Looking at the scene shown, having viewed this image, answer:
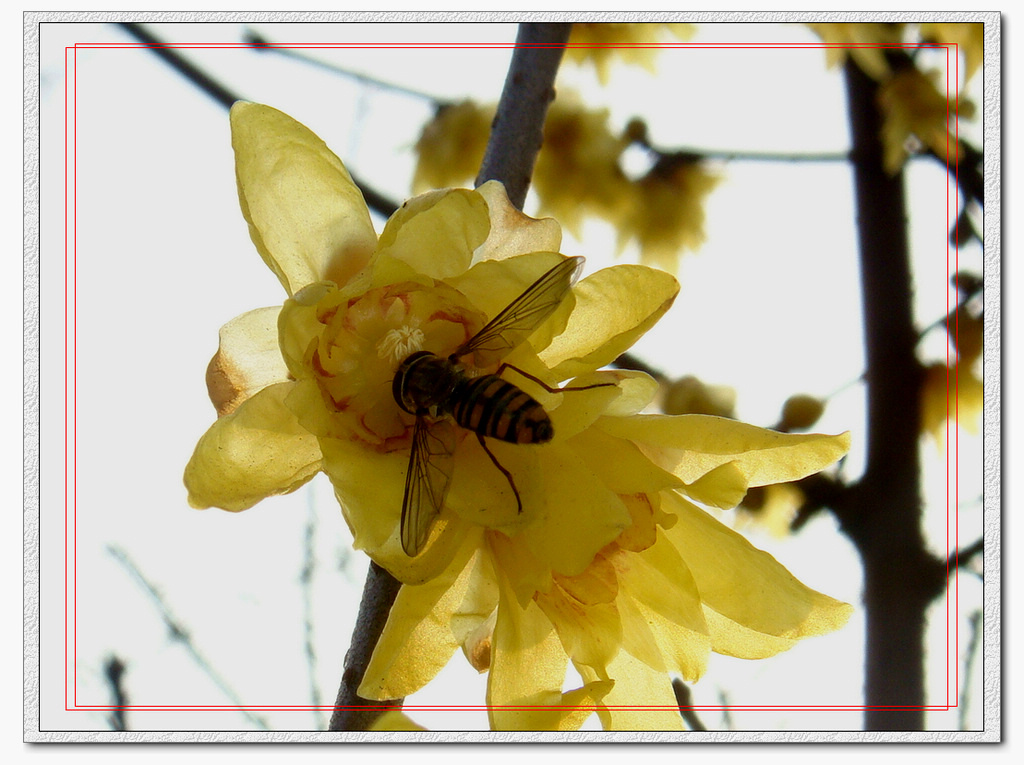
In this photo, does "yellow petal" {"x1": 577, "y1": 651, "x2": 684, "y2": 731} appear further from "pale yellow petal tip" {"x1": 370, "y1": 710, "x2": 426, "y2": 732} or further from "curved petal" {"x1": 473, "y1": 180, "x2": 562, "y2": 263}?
"curved petal" {"x1": 473, "y1": 180, "x2": 562, "y2": 263}

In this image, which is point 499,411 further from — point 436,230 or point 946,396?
point 946,396

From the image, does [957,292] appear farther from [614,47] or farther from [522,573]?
[522,573]

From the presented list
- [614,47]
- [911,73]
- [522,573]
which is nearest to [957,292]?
[911,73]

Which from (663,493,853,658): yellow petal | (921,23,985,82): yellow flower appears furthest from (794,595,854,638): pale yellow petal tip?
(921,23,985,82): yellow flower

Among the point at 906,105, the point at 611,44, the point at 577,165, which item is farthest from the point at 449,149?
the point at 906,105

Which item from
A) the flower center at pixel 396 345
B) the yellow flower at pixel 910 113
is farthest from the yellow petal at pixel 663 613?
the yellow flower at pixel 910 113

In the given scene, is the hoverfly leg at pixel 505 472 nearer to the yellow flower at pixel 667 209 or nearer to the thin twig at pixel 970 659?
the thin twig at pixel 970 659

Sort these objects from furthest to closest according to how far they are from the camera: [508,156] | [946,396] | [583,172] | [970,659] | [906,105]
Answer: [583,172], [906,105], [946,396], [970,659], [508,156]
